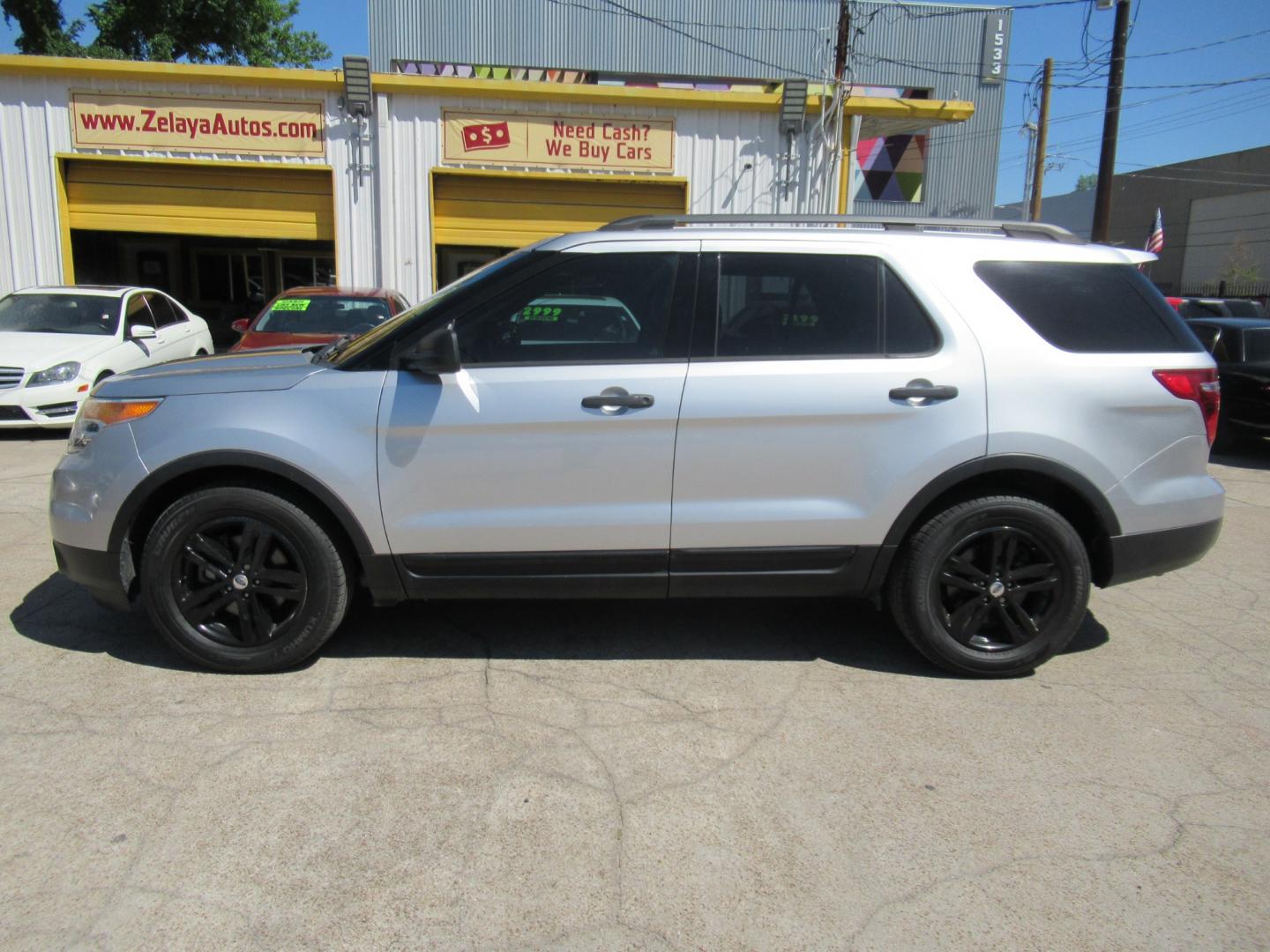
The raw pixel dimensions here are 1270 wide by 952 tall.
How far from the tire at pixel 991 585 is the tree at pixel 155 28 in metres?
27.2

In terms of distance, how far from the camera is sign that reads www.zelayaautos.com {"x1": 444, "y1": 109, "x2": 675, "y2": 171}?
46.7ft

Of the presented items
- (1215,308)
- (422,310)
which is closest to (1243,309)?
(1215,308)

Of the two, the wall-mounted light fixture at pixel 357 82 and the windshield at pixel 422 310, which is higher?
the wall-mounted light fixture at pixel 357 82

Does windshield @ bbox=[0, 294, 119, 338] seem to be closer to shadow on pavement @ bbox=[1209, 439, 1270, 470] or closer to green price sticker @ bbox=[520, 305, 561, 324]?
green price sticker @ bbox=[520, 305, 561, 324]

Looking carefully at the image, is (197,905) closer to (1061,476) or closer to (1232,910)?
(1232,910)

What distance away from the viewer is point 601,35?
28.5m

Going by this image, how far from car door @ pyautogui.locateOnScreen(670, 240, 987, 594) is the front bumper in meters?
7.83

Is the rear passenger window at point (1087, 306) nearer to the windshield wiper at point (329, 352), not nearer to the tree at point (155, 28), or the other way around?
the windshield wiper at point (329, 352)

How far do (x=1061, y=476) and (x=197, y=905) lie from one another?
339 centimetres

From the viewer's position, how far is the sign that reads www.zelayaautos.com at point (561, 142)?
14.2 meters

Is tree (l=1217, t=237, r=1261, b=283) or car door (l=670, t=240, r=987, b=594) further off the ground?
tree (l=1217, t=237, r=1261, b=283)

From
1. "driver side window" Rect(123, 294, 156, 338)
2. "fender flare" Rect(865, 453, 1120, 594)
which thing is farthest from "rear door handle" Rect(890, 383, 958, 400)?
"driver side window" Rect(123, 294, 156, 338)

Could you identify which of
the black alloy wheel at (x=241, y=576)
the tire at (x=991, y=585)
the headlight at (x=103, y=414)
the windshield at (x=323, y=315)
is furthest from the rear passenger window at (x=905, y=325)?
the windshield at (x=323, y=315)

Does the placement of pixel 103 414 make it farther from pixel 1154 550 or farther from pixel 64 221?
pixel 64 221
